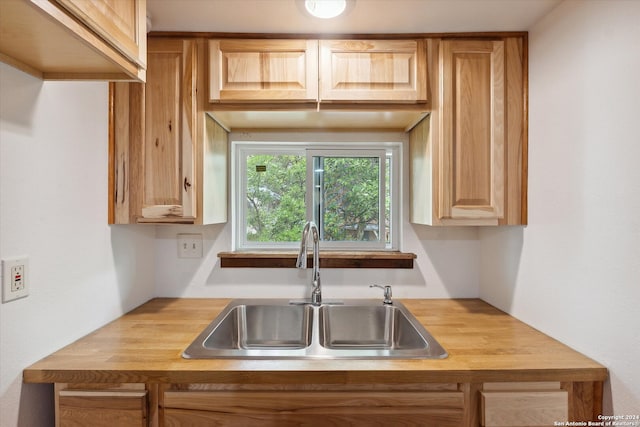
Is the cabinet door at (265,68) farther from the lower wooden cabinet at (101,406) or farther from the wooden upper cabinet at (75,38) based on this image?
the lower wooden cabinet at (101,406)

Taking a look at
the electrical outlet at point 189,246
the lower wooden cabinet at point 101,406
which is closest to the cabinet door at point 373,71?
the electrical outlet at point 189,246

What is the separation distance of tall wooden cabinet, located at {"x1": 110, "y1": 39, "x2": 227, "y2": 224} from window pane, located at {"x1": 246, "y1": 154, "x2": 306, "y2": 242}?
51cm

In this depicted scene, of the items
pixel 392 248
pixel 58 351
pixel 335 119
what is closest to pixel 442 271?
pixel 392 248

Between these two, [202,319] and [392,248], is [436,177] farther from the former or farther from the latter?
[202,319]

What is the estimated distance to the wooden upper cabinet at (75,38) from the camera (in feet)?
2.36

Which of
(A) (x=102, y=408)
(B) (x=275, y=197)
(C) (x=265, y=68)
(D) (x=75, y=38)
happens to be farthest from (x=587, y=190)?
(A) (x=102, y=408)

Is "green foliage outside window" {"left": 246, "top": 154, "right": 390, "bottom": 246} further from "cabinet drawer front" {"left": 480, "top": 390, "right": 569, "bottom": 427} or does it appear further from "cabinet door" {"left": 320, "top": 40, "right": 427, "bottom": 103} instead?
"cabinet drawer front" {"left": 480, "top": 390, "right": 569, "bottom": 427}

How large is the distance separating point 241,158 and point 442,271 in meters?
1.22

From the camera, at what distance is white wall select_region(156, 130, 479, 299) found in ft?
5.87

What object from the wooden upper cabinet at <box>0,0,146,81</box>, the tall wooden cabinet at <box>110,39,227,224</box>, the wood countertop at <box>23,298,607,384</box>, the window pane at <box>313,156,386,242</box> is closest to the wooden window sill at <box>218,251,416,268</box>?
the window pane at <box>313,156,386,242</box>

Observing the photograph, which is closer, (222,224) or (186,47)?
(186,47)

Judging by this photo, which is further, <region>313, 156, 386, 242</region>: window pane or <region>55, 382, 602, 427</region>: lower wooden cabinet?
<region>313, 156, 386, 242</region>: window pane

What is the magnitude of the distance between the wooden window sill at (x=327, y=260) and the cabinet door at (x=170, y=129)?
44 cm

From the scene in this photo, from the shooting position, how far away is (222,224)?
1.81 m
